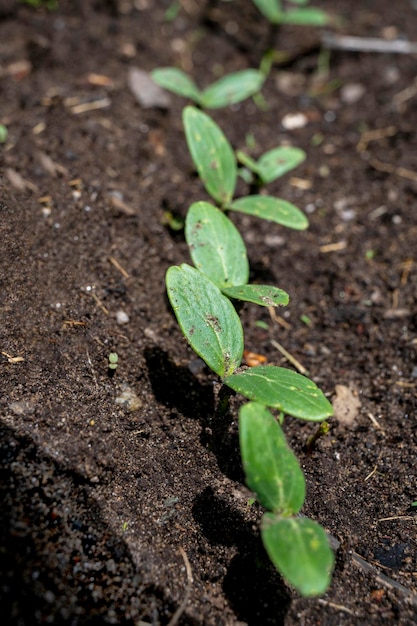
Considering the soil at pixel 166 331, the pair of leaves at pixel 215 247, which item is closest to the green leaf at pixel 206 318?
the pair of leaves at pixel 215 247

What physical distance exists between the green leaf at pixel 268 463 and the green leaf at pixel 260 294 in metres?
0.26

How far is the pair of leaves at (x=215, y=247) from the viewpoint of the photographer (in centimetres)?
131

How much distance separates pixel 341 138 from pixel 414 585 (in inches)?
62.1

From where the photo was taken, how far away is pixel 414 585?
1.12 metres

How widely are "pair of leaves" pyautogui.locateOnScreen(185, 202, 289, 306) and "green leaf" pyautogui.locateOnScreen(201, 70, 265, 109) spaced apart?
0.67m

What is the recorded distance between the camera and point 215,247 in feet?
4.38

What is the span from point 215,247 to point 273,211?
0.75 feet

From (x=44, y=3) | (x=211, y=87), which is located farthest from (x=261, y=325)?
(x=44, y=3)

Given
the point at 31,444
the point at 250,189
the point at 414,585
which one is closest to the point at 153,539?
the point at 31,444

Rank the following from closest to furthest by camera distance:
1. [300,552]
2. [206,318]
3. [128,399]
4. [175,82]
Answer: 1. [300,552]
2. [206,318]
3. [128,399]
4. [175,82]

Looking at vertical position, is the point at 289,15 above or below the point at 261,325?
above

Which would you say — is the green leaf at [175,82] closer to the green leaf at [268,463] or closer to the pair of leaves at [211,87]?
the pair of leaves at [211,87]

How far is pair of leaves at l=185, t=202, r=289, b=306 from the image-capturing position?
1.31 metres

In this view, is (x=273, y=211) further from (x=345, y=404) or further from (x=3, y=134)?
(x=3, y=134)
